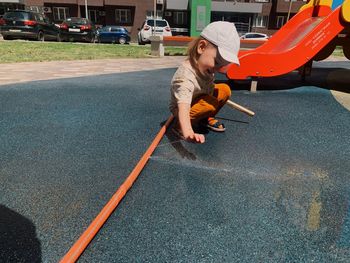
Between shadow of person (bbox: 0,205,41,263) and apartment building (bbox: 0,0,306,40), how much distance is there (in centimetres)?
3019

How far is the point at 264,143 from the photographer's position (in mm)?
2857

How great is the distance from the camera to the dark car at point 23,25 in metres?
14.3

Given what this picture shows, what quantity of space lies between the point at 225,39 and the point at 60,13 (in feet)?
114

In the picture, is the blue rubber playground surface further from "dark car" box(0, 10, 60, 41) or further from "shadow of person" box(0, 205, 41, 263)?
"dark car" box(0, 10, 60, 41)

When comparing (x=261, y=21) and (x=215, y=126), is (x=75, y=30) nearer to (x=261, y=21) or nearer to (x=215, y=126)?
(x=215, y=126)

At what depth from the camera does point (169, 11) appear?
32.3 m

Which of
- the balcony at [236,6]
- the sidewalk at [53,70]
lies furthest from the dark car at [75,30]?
the balcony at [236,6]

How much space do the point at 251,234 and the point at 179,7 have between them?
3265 cm

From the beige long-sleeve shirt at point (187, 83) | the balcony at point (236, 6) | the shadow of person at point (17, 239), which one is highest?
the balcony at point (236, 6)

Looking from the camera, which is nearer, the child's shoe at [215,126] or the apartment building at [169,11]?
the child's shoe at [215,126]

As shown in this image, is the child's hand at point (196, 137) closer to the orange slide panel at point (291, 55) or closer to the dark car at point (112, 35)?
the orange slide panel at point (291, 55)

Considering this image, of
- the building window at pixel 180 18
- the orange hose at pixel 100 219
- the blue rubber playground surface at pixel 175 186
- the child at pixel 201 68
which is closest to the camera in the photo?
the orange hose at pixel 100 219

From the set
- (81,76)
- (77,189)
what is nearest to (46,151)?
(77,189)

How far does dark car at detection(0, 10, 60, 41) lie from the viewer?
14.3 m
